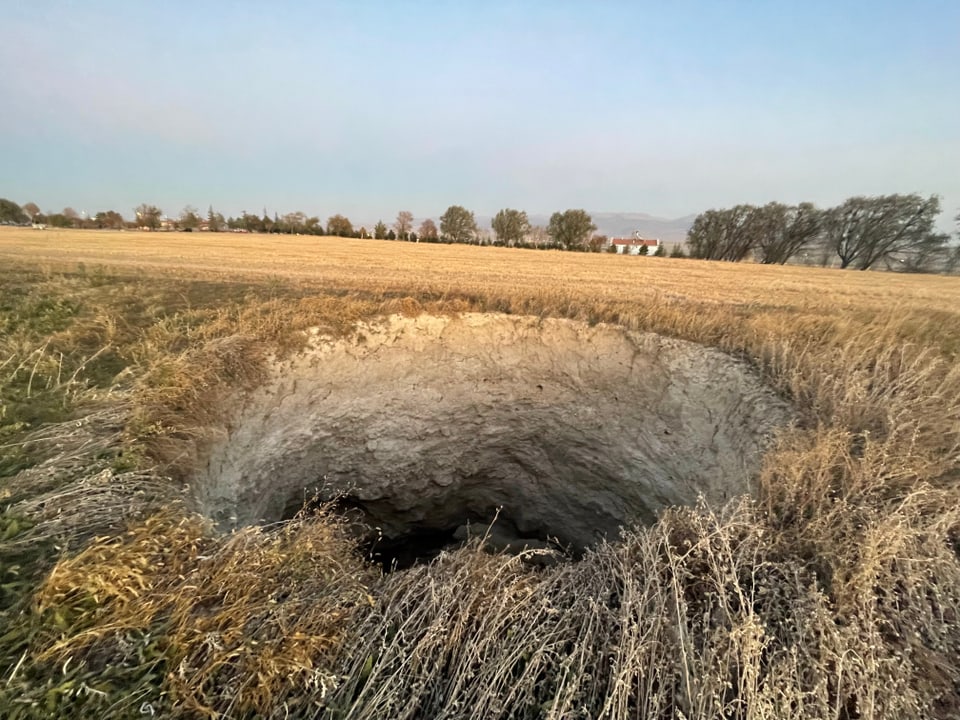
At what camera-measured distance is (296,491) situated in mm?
7535

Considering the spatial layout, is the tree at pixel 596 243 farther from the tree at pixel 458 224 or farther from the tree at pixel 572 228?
the tree at pixel 458 224

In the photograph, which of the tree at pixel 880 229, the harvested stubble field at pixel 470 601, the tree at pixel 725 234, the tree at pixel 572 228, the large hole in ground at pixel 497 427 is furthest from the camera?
the tree at pixel 572 228

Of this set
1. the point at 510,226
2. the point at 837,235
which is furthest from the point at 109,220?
the point at 837,235

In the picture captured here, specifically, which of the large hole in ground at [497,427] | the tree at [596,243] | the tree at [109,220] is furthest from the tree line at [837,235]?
the tree at [109,220]

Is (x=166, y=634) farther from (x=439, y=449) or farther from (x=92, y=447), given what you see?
(x=439, y=449)

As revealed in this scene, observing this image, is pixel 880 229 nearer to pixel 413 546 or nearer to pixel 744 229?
pixel 744 229

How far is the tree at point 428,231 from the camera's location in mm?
61406

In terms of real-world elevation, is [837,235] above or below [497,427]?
above

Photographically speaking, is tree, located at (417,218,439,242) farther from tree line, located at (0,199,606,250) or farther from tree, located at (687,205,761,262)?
tree, located at (687,205,761,262)

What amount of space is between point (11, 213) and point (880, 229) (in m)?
116

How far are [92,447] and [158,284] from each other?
847 cm

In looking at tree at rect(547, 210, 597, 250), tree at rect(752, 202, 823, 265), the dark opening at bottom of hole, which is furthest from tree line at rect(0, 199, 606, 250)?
the dark opening at bottom of hole

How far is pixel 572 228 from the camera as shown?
5969 centimetres

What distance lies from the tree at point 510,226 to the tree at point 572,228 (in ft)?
22.1
